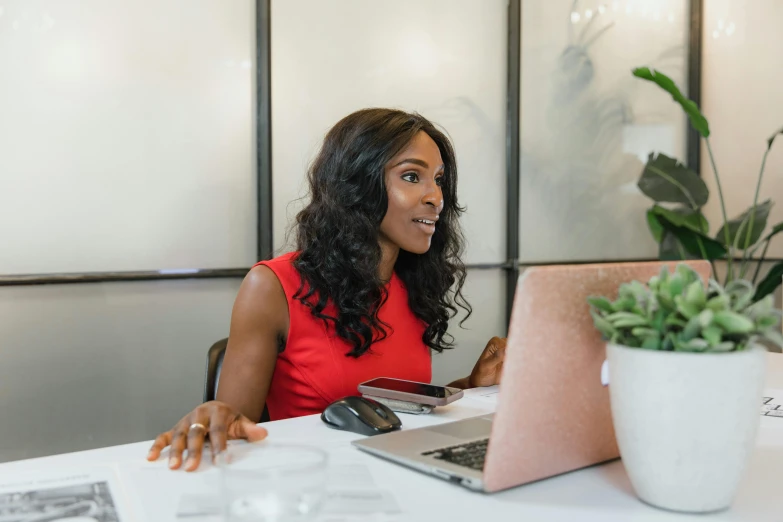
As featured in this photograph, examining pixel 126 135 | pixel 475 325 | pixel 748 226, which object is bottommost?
pixel 475 325

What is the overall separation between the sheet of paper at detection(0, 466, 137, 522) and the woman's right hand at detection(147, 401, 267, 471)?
0.08 m

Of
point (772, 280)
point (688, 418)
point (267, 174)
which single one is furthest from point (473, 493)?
point (772, 280)

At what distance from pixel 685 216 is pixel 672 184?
169 mm

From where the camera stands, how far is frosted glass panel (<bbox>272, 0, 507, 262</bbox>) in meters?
2.76

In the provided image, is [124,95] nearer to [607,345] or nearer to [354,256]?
[354,256]

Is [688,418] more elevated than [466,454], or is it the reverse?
[688,418]

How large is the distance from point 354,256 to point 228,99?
113 cm

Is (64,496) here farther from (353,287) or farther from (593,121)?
(593,121)

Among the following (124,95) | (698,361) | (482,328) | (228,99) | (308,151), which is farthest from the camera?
(482,328)

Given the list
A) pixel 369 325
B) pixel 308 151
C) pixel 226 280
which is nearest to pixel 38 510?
pixel 369 325

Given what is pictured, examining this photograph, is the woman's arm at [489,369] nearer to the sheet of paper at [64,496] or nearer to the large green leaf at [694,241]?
the sheet of paper at [64,496]

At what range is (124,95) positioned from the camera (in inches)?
95.2

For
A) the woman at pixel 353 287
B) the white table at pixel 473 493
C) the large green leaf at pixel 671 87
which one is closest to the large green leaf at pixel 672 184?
the large green leaf at pixel 671 87

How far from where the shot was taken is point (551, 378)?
2.83 feet
